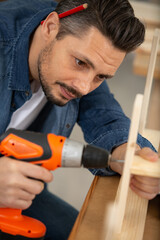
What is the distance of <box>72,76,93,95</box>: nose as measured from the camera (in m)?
0.91

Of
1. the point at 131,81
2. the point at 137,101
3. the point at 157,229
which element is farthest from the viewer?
the point at 131,81

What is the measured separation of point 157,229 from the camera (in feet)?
2.27

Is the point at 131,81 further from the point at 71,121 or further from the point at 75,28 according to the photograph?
the point at 75,28

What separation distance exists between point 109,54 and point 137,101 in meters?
0.42

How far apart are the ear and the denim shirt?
0.23 ft

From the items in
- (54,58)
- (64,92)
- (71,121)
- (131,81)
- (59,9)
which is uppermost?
(59,9)

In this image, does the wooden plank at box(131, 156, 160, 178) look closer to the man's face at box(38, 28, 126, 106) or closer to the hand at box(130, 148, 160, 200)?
the hand at box(130, 148, 160, 200)

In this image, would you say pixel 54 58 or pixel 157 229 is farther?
pixel 54 58

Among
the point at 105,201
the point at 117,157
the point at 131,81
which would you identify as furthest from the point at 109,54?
the point at 131,81

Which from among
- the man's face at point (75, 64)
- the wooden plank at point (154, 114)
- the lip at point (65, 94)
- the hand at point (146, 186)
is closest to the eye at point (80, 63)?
the man's face at point (75, 64)

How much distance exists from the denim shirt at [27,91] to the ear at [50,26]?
71 millimetres

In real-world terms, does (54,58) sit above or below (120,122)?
above

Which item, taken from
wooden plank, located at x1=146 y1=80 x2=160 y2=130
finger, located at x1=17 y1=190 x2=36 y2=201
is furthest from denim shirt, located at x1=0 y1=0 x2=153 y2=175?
wooden plank, located at x1=146 y1=80 x2=160 y2=130

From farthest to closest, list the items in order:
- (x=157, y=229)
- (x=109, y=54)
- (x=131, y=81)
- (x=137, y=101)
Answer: (x=131, y=81) < (x=109, y=54) < (x=157, y=229) < (x=137, y=101)
